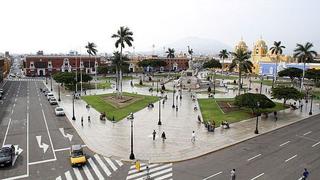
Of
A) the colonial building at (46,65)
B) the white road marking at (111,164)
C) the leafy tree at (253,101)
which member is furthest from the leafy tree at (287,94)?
the colonial building at (46,65)

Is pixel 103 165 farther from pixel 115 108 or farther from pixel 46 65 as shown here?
pixel 46 65

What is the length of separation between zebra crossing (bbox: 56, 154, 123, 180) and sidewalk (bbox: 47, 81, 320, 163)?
4.64ft

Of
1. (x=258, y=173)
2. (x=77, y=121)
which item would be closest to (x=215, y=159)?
(x=258, y=173)

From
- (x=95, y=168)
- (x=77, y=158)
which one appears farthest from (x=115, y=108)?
(x=95, y=168)

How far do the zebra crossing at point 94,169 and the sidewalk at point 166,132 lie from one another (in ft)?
4.64

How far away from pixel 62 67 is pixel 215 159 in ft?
390

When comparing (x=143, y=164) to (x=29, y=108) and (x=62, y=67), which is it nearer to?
(x=29, y=108)

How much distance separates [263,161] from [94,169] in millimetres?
17222

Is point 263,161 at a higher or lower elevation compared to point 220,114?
lower

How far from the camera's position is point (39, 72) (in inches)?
5408

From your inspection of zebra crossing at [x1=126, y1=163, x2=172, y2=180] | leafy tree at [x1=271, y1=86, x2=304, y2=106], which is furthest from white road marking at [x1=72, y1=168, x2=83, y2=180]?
leafy tree at [x1=271, y1=86, x2=304, y2=106]

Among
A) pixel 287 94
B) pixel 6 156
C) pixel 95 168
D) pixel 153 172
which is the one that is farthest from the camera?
pixel 287 94

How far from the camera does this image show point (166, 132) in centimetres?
4066

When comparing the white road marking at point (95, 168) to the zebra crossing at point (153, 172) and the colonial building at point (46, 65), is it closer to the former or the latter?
the zebra crossing at point (153, 172)
